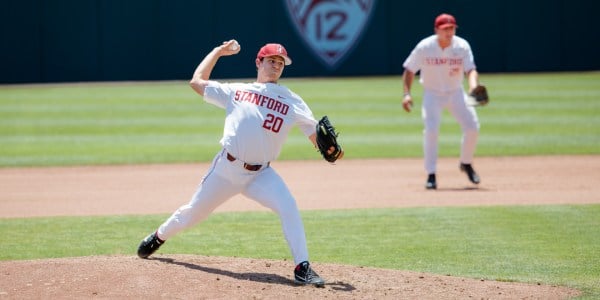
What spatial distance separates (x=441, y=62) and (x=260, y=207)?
8.46 feet

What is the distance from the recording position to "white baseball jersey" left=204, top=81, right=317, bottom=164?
6641mm

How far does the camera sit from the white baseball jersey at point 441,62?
1133 cm

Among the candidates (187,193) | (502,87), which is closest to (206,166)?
(187,193)

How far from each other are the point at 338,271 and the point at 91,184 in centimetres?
586

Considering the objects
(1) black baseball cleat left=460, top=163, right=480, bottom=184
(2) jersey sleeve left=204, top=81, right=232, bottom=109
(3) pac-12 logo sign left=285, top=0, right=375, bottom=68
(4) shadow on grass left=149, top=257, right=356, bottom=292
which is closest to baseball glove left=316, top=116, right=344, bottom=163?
(2) jersey sleeve left=204, top=81, right=232, bottom=109

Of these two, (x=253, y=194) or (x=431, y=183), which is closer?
(x=253, y=194)

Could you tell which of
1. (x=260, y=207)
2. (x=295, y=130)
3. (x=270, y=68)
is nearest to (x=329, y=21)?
(x=295, y=130)

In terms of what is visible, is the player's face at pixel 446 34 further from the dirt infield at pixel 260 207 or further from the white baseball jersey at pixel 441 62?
the dirt infield at pixel 260 207

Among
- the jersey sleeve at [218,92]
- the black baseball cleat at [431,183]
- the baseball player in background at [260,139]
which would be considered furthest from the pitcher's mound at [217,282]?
the black baseball cleat at [431,183]

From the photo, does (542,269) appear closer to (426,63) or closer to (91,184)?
(426,63)

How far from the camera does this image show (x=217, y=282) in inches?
260

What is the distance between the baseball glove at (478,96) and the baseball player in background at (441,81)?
0.19ft

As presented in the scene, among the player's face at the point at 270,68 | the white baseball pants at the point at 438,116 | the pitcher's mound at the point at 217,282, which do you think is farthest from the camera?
the white baseball pants at the point at 438,116

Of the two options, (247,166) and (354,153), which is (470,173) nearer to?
(354,153)
